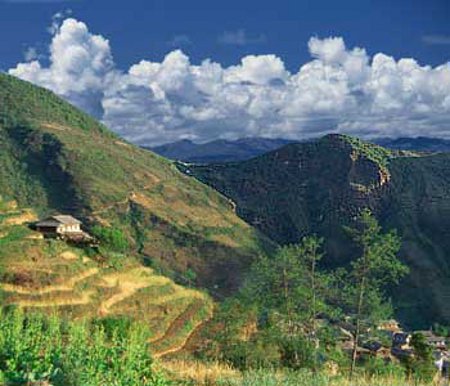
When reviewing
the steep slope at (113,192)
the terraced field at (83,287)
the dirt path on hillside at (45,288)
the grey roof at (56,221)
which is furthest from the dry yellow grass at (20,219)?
the steep slope at (113,192)

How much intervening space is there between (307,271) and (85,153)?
3733 inches

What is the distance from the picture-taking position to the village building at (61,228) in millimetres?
52681

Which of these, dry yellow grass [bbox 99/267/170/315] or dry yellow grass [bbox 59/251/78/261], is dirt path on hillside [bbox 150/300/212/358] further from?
dry yellow grass [bbox 59/251/78/261]

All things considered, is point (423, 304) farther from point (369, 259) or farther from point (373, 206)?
point (369, 259)

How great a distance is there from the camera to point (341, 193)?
171 m

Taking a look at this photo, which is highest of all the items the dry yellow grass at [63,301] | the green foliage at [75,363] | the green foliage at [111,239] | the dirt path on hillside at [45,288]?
the green foliage at [75,363]

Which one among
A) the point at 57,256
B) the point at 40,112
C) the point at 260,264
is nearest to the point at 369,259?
the point at 260,264

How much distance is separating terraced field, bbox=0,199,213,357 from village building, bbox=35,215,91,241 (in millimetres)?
9679

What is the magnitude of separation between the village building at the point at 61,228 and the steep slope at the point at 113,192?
34508mm

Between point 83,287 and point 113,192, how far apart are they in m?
76.8

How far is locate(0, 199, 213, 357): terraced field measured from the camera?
33219mm

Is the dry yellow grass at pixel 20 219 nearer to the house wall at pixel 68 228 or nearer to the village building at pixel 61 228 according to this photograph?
the village building at pixel 61 228

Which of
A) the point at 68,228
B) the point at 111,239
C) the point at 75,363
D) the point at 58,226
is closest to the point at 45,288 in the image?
the point at 58,226

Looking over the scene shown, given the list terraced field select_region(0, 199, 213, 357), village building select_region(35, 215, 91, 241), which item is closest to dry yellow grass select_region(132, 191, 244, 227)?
village building select_region(35, 215, 91, 241)
